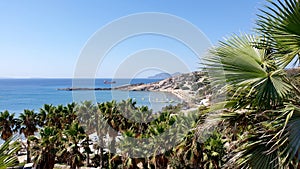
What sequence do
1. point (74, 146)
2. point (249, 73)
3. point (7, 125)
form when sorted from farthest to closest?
point (7, 125) < point (74, 146) < point (249, 73)

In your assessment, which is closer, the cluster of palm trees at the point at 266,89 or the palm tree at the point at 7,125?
the cluster of palm trees at the point at 266,89

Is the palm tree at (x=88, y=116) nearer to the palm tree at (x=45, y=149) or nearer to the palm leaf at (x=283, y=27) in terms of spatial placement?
the palm tree at (x=45, y=149)

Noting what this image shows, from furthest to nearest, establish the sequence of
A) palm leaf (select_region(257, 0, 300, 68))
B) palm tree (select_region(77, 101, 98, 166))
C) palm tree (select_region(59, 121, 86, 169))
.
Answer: palm tree (select_region(77, 101, 98, 166)) < palm tree (select_region(59, 121, 86, 169)) < palm leaf (select_region(257, 0, 300, 68))

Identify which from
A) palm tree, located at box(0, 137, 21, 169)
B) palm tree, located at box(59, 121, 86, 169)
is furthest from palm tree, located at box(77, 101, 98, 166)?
palm tree, located at box(0, 137, 21, 169)

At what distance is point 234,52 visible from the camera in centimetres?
432

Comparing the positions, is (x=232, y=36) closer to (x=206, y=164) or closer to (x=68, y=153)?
(x=206, y=164)

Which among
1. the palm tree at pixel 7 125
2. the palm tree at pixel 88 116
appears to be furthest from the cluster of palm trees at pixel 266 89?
the palm tree at pixel 7 125

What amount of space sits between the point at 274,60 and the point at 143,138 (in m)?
15.8

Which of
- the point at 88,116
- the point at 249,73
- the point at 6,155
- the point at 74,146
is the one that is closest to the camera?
the point at 6,155

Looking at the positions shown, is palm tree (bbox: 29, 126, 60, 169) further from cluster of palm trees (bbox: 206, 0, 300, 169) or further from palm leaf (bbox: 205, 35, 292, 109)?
palm leaf (bbox: 205, 35, 292, 109)

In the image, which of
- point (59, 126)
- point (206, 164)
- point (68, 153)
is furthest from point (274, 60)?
point (59, 126)

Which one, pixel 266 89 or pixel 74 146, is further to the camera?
pixel 74 146

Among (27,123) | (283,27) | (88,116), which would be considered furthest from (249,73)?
(27,123)

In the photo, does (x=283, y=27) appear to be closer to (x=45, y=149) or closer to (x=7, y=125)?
(x=45, y=149)
